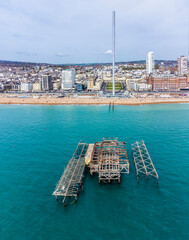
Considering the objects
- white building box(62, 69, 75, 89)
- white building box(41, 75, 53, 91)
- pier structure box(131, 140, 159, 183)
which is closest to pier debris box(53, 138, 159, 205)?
pier structure box(131, 140, 159, 183)

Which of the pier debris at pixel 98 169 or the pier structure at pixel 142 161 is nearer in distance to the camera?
the pier debris at pixel 98 169

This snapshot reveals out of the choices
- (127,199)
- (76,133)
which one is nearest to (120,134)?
(76,133)

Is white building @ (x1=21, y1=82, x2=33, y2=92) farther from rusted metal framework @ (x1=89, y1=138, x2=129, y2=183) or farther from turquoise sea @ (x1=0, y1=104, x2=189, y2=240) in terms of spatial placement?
rusted metal framework @ (x1=89, y1=138, x2=129, y2=183)

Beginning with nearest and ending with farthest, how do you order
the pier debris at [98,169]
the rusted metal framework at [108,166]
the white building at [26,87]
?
1. the pier debris at [98,169]
2. the rusted metal framework at [108,166]
3. the white building at [26,87]

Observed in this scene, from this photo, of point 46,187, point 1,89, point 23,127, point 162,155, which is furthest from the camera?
point 1,89

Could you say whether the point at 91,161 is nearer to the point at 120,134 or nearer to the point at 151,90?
the point at 120,134

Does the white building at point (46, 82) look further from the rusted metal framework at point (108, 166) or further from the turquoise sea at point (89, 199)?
the rusted metal framework at point (108, 166)

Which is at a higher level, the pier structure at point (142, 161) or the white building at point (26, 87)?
the white building at point (26, 87)

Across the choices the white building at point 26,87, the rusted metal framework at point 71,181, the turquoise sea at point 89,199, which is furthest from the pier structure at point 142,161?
the white building at point 26,87
